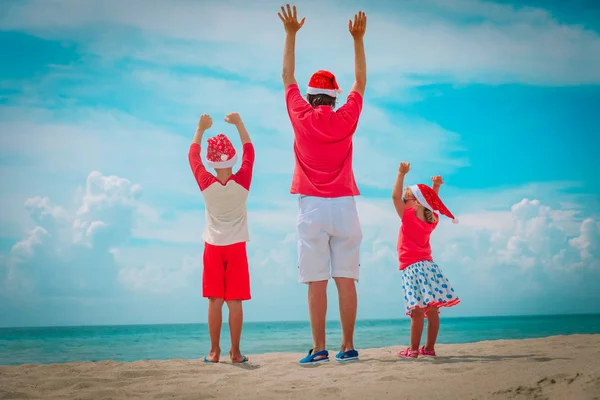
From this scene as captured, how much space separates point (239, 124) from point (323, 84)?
3.78 ft

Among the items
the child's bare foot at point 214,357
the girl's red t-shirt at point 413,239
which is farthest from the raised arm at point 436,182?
the child's bare foot at point 214,357

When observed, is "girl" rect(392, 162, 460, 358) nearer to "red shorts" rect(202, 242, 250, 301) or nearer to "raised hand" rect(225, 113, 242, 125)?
"red shorts" rect(202, 242, 250, 301)

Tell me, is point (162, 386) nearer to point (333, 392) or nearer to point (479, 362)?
point (333, 392)

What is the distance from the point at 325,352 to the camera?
13.7ft

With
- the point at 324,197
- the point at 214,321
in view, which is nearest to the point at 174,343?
the point at 214,321

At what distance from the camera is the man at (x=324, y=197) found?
4188 mm

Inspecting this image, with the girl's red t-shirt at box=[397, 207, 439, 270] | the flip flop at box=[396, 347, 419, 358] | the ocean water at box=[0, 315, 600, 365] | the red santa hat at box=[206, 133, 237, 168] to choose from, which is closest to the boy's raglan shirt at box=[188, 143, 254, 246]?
the red santa hat at box=[206, 133, 237, 168]

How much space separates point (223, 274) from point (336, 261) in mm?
1277

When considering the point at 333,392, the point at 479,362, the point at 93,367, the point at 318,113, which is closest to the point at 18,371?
the point at 93,367

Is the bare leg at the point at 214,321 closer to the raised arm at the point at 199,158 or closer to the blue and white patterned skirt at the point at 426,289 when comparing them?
the raised arm at the point at 199,158

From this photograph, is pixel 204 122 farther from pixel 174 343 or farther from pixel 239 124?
pixel 174 343

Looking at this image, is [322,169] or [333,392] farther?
[322,169]

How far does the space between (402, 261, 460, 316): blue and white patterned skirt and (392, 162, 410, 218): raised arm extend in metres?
0.53

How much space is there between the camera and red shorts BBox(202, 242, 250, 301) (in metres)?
4.95
